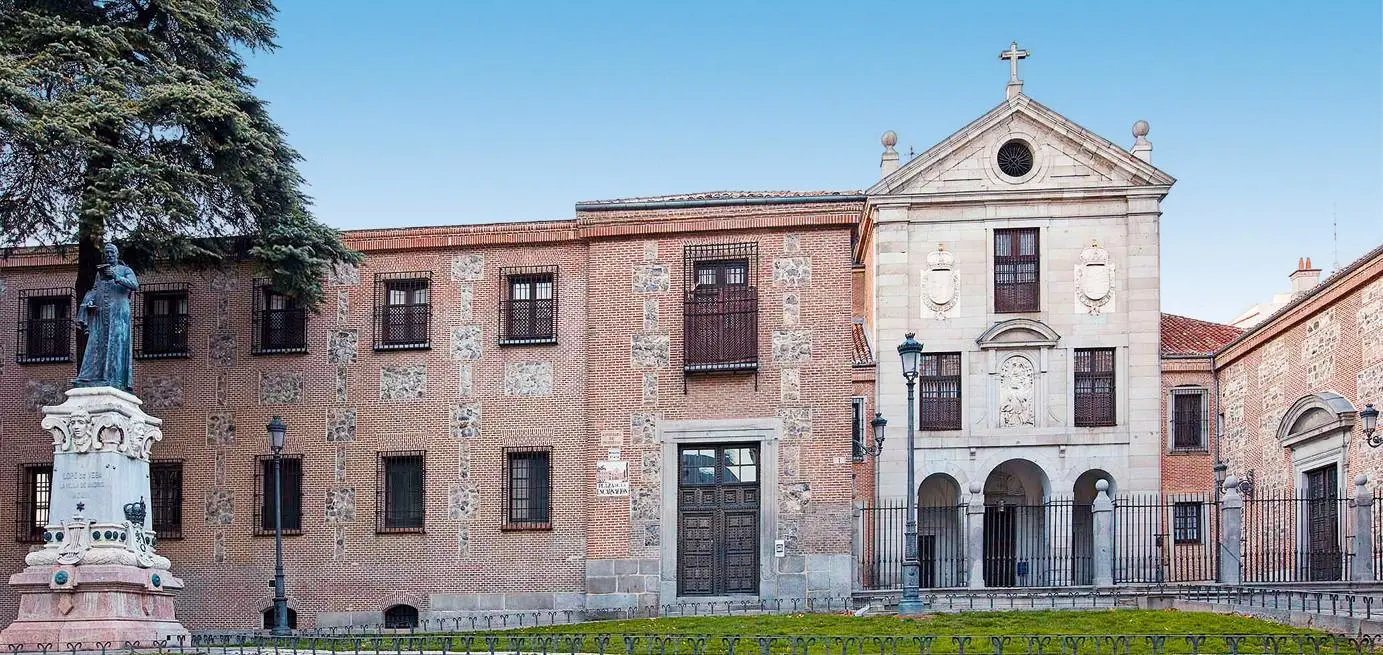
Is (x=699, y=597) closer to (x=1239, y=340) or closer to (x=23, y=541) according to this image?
(x=23, y=541)

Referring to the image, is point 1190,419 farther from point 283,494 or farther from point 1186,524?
point 283,494

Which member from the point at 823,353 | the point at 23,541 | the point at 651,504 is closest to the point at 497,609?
the point at 651,504

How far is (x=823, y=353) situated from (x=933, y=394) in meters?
11.4

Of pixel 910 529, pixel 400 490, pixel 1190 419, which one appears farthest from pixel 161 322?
pixel 1190 419

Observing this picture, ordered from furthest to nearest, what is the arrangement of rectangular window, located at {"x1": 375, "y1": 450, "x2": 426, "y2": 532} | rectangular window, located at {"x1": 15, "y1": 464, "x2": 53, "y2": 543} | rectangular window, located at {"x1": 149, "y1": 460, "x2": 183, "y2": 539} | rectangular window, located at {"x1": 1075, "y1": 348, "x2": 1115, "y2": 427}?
rectangular window, located at {"x1": 1075, "y1": 348, "x2": 1115, "y2": 427}
rectangular window, located at {"x1": 15, "y1": 464, "x2": 53, "y2": 543}
rectangular window, located at {"x1": 149, "y1": 460, "x2": 183, "y2": 539}
rectangular window, located at {"x1": 375, "y1": 450, "x2": 426, "y2": 532}

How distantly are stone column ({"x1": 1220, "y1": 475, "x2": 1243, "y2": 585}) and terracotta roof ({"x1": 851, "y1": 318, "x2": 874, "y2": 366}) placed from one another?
13388 millimetres

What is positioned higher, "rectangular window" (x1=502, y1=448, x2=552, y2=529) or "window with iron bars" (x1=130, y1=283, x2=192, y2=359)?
"window with iron bars" (x1=130, y1=283, x2=192, y2=359)

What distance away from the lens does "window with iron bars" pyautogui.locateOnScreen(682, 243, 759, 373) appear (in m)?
29.3

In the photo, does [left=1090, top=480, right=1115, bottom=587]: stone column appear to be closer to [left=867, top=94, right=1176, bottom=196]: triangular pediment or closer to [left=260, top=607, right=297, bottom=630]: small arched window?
[left=867, top=94, right=1176, bottom=196]: triangular pediment

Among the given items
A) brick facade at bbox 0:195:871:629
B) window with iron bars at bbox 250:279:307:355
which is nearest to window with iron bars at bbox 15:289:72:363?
brick facade at bbox 0:195:871:629

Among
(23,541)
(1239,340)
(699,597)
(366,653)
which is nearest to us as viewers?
(366,653)

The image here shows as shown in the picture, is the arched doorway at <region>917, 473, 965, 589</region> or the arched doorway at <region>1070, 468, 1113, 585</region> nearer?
the arched doorway at <region>917, 473, 965, 589</region>

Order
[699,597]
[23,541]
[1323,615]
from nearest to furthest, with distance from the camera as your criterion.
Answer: [1323,615] → [699,597] → [23,541]

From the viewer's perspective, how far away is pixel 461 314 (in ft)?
100
